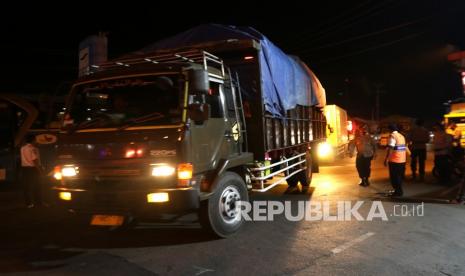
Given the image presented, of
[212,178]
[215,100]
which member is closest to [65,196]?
[212,178]

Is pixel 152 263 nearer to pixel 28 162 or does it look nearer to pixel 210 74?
pixel 210 74

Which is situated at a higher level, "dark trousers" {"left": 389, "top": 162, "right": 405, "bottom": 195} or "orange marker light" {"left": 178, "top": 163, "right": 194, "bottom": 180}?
"orange marker light" {"left": 178, "top": 163, "right": 194, "bottom": 180}

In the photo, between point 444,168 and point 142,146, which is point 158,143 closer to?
point 142,146

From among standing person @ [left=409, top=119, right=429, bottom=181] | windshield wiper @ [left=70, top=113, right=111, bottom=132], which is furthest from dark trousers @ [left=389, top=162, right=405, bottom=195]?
windshield wiper @ [left=70, top=113, right=111, bottom=132]

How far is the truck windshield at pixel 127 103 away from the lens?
5.80 m

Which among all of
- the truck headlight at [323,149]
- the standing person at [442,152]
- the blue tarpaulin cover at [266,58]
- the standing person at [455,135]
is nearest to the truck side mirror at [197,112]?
the blue tarpaulin cover at [266,58]

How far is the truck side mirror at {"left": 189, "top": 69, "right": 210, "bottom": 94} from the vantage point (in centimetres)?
565

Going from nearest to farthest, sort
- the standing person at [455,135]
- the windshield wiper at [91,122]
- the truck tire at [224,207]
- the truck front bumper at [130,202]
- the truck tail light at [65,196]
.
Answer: the truck front bumper at [130,202] → the truck tail light at [65,196] → the windshield wiper at [91,122] → the truck tire at [224,207] → the standing person at [455,135]

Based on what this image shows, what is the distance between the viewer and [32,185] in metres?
9.37

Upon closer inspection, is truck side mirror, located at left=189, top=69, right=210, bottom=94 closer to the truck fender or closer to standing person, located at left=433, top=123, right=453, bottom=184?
the truck fender

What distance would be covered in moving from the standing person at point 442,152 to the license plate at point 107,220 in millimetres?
9403

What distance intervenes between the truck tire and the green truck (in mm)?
15

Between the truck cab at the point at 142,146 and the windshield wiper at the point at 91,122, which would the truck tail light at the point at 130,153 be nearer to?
the truck cab at the point at 142,146

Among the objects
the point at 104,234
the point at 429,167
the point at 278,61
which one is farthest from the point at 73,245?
the point at 429,167
